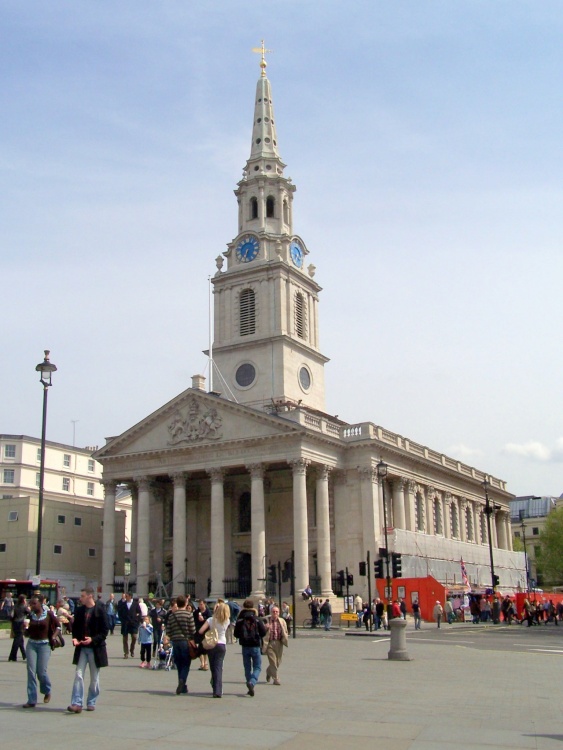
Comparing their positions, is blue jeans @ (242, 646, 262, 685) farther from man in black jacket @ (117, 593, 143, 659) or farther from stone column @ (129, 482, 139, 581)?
stone column @ (129, 482, 139, 581)

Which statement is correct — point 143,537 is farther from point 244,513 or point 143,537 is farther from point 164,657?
point 164,657

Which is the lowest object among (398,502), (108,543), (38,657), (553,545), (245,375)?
(38,657)

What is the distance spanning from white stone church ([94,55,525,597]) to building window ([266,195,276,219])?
0.11 metres

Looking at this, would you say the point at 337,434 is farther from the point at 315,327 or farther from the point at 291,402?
the point at 315,327

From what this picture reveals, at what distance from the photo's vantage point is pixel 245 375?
6938 centimetres

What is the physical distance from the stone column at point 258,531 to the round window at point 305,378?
13.6 metres

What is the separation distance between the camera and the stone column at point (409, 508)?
64625 millimetres

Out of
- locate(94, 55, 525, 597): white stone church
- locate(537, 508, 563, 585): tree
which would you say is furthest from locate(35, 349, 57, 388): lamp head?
locate(537, 508, 563, 585): tree

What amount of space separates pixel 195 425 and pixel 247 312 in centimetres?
1369

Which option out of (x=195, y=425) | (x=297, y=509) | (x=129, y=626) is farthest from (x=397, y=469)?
(x=129, y=626)

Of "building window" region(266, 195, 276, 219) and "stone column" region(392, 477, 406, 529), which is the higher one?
"building window" region(266, 195, 276, 219)

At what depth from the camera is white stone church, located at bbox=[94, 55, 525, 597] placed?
58156 mm

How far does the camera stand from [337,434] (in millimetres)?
61781

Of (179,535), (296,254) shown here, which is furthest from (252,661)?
(296,254)
